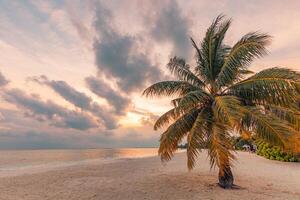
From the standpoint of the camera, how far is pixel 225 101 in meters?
12.0

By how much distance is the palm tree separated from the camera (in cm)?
1188

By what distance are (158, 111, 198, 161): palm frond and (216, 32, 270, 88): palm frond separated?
2192 millimetres

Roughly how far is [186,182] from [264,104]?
6.18m

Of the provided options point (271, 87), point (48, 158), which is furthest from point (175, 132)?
point (48, 158)

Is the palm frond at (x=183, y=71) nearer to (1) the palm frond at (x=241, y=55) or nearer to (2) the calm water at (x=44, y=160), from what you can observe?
(1) the palm frond at (x=241, y=55)

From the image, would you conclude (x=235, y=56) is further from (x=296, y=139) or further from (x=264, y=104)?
(x=296, y=139)

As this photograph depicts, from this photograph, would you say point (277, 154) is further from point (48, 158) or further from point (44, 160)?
point (48, 158)

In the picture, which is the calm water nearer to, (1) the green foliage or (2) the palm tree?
(2) the palm tree

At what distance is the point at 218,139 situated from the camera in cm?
1218

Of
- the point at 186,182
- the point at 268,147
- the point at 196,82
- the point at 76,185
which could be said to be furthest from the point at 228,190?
the point at 268,147

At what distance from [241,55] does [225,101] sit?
2681mm

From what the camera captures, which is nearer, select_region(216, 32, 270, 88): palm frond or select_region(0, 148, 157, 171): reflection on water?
select_region(216, 32, 270, 88): palm frond

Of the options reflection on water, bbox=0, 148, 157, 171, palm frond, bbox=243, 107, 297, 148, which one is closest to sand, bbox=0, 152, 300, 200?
palm frond, bbox=243, 107, 297, 148

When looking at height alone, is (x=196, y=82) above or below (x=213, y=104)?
above
